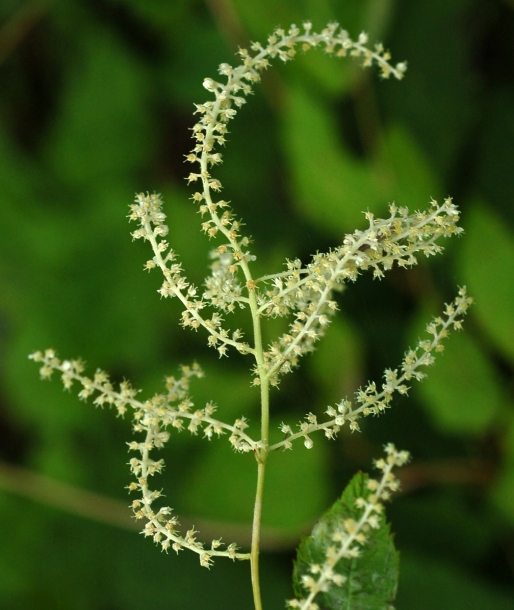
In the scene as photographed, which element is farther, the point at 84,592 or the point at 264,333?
the point at 84,592

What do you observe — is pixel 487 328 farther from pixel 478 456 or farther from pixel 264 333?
pixel 264 333

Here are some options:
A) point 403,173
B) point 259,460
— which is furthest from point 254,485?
point 259,460

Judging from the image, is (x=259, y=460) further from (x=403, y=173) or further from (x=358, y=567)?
(x=403, y=173)

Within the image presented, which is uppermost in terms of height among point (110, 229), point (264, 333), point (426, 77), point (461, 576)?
point (426, 77)

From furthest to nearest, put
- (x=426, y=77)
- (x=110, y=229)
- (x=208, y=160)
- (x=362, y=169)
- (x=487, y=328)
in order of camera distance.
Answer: (x=110, y=229) < (x=426, y=77) < (x=362, y=169) < (x=487, y=328) < (x=208, y=160)

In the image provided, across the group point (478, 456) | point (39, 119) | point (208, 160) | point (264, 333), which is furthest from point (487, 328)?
point (39, 119)

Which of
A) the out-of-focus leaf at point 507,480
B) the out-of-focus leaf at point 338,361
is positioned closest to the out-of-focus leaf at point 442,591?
the out-of-focus leaf at point 507,480
